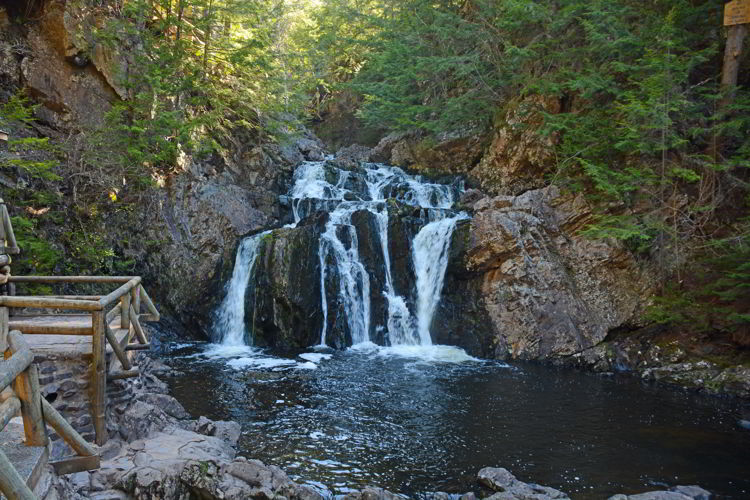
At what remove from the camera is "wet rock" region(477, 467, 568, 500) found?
5.79 meters

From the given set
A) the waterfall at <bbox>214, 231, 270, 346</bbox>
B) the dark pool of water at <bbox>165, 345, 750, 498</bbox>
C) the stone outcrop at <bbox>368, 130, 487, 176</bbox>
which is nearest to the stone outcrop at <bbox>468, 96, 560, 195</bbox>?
the stone outcrop at <bbox>368, 130, 487, 176</bbox>

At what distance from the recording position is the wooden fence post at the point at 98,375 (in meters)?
5.11

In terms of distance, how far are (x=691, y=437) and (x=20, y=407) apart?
926 centimetres

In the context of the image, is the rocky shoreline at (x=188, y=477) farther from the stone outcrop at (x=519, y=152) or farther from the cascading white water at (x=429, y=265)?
the stone outcrop at (x=519, y=152)

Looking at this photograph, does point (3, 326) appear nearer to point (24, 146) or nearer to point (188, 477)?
point (188, 477)

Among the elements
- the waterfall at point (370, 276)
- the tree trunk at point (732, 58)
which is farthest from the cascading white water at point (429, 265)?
the tree trunk at point (732, 58)

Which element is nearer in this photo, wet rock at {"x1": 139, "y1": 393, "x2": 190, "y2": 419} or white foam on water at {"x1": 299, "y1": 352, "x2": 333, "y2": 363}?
wet rock at {"x1": 139, "y1": 393, "x2": 190, "y2": 419}

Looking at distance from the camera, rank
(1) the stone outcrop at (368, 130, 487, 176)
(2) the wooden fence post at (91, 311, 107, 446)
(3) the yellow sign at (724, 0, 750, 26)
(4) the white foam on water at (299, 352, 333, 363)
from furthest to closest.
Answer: (1) the stone outcrop at (368, 130, 487, 176)
(4) the white foam on water at (299, 352, 333, 363)
(3) the yellow sign at (724, 0, 750, 26)
(2) the wooden fence post at (91, 311, 107, 446)

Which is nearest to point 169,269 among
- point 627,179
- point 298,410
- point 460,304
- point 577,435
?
point 298,410

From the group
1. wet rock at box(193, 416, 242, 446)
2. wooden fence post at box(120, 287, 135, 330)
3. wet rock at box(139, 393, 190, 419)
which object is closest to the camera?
wooden fence post at box(120, 287, 135, 330)

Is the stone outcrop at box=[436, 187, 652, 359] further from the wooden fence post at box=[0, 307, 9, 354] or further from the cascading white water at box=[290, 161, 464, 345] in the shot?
the wooden fence post at box=[0, 307, 9, 354]

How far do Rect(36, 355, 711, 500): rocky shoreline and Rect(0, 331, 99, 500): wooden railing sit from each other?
169 cm

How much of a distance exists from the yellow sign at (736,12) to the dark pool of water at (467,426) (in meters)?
8.23

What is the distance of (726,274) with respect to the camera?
33.4 ft
